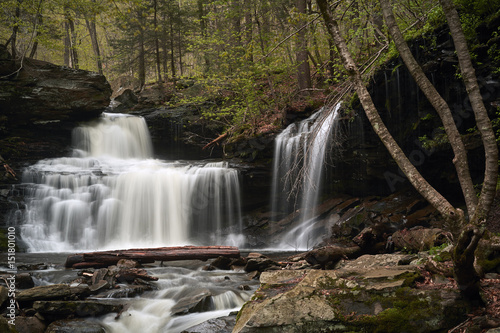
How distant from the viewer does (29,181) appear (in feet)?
Result: 44.2

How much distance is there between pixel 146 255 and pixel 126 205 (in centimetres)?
526

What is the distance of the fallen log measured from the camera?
330 inches

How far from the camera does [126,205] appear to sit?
532 inches

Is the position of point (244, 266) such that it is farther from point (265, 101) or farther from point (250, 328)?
point (265, 101)

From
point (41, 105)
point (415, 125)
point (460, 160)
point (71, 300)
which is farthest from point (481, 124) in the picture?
point (41, 105)

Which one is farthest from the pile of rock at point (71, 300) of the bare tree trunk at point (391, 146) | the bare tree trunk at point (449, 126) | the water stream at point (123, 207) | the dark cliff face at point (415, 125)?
the dark cliff face at point (415, 125)

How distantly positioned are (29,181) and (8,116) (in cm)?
484

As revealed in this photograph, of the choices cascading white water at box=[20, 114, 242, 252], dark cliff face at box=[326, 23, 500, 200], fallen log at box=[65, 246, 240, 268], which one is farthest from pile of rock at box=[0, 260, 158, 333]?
dark cliff face at box=[326, 23, 500, 200]

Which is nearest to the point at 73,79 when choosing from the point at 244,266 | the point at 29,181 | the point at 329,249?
the point at 29,181

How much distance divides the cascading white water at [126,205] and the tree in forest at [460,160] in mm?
9939

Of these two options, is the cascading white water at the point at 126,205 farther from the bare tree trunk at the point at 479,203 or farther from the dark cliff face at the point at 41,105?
the bare tree trunk at the point at 479,203

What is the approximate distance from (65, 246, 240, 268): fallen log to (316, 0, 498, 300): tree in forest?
5910 mm

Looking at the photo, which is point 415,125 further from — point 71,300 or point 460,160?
point 71,300

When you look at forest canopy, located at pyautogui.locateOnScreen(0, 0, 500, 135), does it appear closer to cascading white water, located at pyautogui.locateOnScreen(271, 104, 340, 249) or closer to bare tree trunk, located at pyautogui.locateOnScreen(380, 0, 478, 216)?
bare tree trunk, located at pyautogui.locateOnScreen(380, 0, 478, 216)
